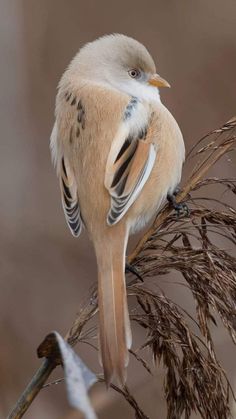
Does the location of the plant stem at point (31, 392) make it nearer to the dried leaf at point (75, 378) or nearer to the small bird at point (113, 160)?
the dried leaf at point (75, 378)

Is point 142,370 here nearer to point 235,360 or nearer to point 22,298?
point 235,360

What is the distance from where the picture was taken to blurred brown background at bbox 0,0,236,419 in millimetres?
2854

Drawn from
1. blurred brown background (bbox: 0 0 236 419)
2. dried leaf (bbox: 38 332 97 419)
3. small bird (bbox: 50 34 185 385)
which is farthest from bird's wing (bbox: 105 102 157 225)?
dried leaf (bbox: 38 332 97 419)

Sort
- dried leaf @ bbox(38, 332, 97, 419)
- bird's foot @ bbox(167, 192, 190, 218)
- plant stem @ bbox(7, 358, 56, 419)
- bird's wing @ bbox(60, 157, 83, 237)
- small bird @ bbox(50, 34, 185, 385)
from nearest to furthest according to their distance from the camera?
dried leaf @ bbox(38, 332, 97, 419)
plant stem @ bbox(7, 358, 56, 419)
bird's foot @ bbox(167, 192, 190, 218)
small bird @ bbox(50, 34, 185, 385)
bird's wing @ bbox(60, 157, 83, 237)

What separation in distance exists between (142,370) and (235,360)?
347mm

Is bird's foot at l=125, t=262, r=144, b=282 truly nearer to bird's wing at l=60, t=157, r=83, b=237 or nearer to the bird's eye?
bird's wing at l=60, t=157, r=83, b=237

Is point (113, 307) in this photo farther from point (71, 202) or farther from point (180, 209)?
point (71, 202)

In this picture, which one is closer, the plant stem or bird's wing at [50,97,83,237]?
the plant stem

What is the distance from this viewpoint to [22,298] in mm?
2986

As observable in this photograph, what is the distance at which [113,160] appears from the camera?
7.65 feet

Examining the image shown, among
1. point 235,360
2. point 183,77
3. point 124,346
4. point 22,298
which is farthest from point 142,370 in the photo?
point 183,77

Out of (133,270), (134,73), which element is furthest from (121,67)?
(133,270)

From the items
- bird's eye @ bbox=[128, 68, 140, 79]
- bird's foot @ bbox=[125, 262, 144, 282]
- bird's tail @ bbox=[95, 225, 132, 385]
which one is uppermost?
bird's eye @ bbox=[128, 68, 140, 79]

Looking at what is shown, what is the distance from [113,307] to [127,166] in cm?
59
